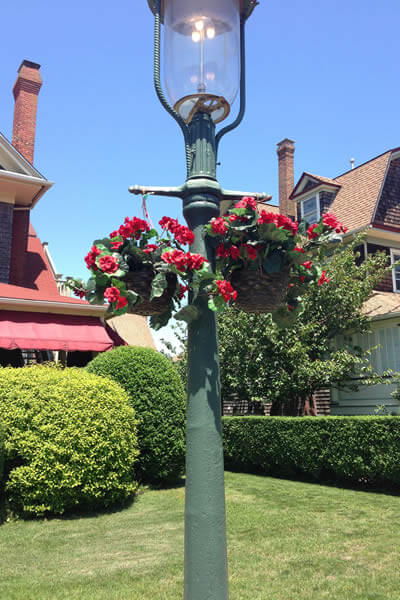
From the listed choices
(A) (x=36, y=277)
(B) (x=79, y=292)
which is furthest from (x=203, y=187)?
(A) (x=36, y=277)

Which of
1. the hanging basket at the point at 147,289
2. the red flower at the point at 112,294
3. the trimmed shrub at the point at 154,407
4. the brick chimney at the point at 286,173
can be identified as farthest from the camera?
the brick chimney at the point at 286,173

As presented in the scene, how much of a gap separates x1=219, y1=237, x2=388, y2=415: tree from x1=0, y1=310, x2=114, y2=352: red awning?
137 inches

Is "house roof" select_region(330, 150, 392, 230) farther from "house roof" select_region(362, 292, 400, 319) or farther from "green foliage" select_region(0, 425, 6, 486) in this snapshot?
"green foliage" select_region(0, 425, 6, 486)

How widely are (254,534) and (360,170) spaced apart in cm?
1908

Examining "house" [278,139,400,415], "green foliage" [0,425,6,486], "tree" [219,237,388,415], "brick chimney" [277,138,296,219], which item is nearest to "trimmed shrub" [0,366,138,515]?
"green foliage" [0,425,6,486]

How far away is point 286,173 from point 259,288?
77.4ft

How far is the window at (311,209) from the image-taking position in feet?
71.1

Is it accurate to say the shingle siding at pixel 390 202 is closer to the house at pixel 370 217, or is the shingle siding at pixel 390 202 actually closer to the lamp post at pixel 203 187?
the house at pixel 370 217

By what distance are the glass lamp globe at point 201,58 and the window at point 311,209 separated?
1889cm

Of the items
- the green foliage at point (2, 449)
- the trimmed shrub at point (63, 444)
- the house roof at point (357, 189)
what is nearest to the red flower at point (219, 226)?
the trimmed shrub at point (63, 444)

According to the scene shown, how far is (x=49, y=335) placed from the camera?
1258cm

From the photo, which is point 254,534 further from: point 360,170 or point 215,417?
point 360,170

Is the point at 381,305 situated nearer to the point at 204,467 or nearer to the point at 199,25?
the point at 199,25

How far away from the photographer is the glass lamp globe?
3.17 metres
